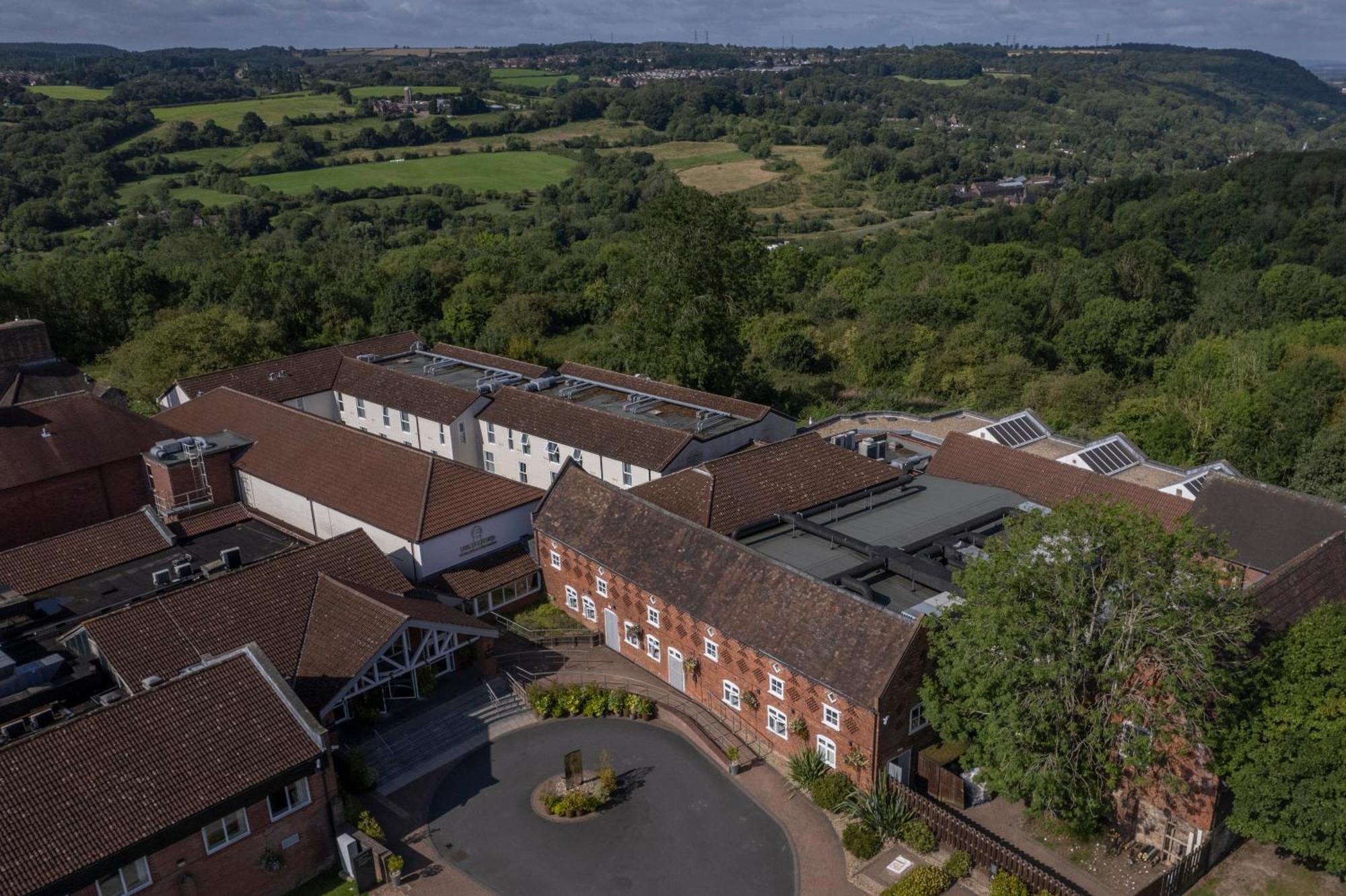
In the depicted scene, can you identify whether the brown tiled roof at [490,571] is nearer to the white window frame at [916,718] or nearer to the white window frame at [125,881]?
the white window frame at [125,881]

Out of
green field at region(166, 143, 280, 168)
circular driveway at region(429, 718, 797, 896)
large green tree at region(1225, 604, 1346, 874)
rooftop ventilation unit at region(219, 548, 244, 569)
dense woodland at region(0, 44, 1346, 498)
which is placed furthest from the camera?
green field at region(166, 143, 280, 168)

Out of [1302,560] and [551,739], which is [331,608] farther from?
[1302,560]

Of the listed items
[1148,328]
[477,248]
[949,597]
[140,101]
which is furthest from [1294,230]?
[140,101]

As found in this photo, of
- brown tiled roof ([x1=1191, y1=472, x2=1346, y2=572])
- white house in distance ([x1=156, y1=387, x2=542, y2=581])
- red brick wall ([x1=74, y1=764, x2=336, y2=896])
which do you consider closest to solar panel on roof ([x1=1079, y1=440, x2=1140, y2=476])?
brown tiled roof ([x1=1191, y1=472, x2=1346, y2=572])

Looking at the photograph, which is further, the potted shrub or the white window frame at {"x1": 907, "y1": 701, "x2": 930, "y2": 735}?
the white window frame at {"x1": 907, "y1": 701, "x2": 930, "y2": 735}

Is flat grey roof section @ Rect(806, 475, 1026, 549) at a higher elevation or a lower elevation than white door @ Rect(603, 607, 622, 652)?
higher

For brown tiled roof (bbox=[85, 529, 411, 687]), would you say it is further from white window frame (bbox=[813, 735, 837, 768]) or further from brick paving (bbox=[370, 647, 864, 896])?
white window frame (bbox=[813, 735, 837, 768])

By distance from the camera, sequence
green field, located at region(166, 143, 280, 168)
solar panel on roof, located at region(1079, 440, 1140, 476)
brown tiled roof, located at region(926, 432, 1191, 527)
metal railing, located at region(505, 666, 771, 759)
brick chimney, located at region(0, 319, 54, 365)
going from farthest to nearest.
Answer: green field, located at region(166, 143, 280, 168) < brick chimney, located at region(0, 319, 54, 365) < solar panel on roof, located at region(1079, 440, 1140, 476) < brown tiled roof, located at region(926, 432, 1191, 527) < metal railing, located at region(505, 666, 771, 759)

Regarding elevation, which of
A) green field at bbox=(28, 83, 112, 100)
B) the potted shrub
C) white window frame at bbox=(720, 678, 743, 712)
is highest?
green field at bbox=(28, 83, 112, 100)
